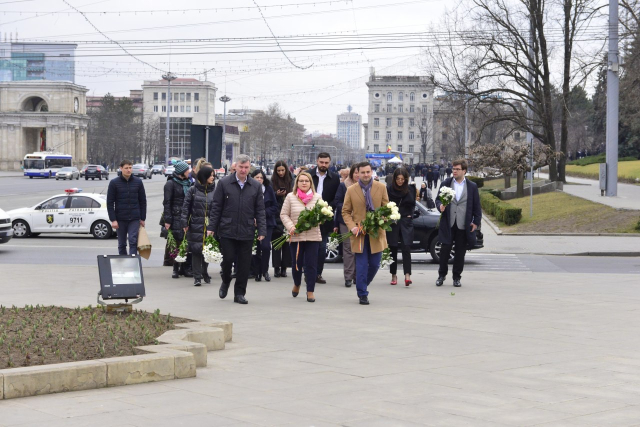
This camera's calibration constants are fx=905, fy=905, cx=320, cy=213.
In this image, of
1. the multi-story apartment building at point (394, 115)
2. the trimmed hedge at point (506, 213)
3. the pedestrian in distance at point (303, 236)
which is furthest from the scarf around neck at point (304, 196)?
the multi-story apartment building at point (394, 115)

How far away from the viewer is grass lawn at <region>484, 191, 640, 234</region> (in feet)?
92.2

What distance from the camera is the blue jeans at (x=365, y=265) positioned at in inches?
500

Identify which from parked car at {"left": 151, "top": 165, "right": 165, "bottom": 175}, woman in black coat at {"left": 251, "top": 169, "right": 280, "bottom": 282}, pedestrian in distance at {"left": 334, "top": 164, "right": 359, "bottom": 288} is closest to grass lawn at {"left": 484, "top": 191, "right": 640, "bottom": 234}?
pedestrian in distance at {"left": 334, "top": 164, "right": 359, "bottom": 288}

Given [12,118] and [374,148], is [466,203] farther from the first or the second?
[374,148]

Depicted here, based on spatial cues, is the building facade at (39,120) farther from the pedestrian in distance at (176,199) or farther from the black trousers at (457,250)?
the black trousers at (457,250)

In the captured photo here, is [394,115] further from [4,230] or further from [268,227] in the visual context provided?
[268,227]

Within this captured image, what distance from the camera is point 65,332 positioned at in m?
8.68

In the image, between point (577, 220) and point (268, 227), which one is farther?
point (577, 220)

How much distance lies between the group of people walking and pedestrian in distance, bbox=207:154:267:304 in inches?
0.5

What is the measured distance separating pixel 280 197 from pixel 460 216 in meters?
3.24

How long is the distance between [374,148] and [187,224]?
180708mm

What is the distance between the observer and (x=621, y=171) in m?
65.7

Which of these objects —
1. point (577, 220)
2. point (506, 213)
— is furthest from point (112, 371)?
point (506, 213)

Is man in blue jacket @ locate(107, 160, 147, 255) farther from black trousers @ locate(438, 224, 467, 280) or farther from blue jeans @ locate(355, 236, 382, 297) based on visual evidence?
black trousers @ locate(438, 224, 467, 280)
